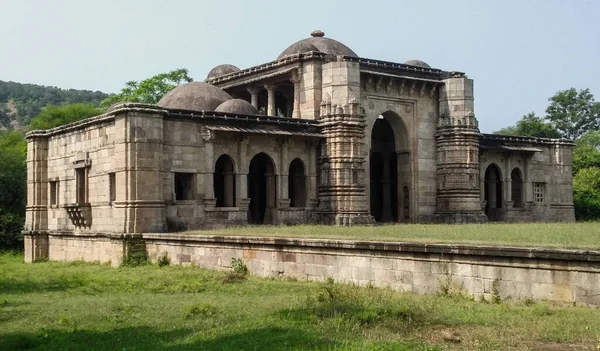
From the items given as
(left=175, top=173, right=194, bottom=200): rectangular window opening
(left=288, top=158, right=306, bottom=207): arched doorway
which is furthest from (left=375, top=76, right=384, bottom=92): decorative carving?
(left=175, top=173, right=194, bottom=200): rectangular window opening

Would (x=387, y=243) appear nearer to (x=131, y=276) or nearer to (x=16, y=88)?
(x=131, y=276)

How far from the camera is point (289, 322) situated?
10664mm

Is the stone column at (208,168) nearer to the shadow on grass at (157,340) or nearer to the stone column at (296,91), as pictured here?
the stone column at (296,91)

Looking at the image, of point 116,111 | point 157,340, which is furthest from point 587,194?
point 157,340

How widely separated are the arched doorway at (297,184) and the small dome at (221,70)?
7445mm

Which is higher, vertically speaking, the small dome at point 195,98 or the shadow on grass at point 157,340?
the small dome at point 195,98

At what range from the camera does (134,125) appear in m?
21.6

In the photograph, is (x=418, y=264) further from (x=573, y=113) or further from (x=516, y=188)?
(x=573, y=113)

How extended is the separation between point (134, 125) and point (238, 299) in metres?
→ 9.37

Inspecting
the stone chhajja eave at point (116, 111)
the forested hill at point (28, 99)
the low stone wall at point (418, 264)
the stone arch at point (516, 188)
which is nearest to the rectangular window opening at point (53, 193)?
the stone chhajja eave at point (116, 111)

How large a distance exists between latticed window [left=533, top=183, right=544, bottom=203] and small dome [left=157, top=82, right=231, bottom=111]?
46.3 feet

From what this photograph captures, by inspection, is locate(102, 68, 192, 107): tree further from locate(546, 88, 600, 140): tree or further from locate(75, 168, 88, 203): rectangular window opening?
locate(546, 88, 600, 140): tree

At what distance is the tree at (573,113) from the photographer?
6812cm

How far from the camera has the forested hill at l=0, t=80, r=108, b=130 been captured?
10525 cm
